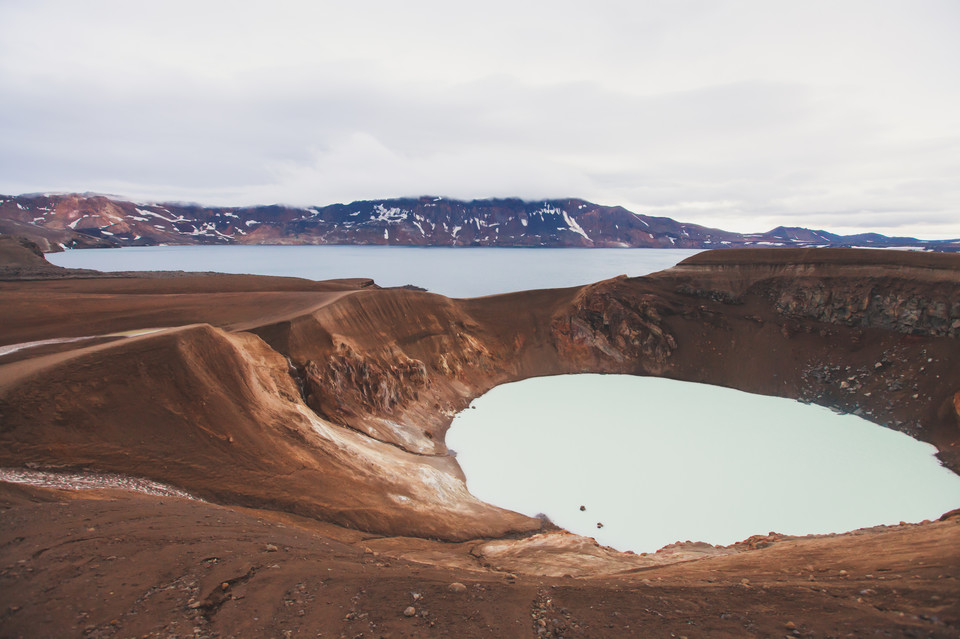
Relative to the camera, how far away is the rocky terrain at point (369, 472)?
6.44 meters

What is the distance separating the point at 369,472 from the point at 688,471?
1539cm

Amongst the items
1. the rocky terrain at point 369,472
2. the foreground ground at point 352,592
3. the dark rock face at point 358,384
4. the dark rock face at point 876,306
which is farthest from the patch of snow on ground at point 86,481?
the dark rock face at point 876,306

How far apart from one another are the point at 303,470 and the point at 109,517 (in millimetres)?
8030

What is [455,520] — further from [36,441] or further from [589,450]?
[36,441]

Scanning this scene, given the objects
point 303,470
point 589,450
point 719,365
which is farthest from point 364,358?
point 719,365

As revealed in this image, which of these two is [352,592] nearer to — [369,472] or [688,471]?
[369,472]

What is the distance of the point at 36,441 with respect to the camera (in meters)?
11.5

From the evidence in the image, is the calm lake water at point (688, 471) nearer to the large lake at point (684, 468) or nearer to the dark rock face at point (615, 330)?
the large lake at point (684, 468)

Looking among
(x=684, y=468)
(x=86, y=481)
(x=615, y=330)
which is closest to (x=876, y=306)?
(x=615, y=330)

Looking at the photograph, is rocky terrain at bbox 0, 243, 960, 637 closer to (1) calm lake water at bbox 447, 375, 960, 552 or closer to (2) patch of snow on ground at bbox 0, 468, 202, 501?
(2) patch of snow on ground at bbox 0, 468, 202, 501

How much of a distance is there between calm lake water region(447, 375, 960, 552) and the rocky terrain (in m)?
2.07

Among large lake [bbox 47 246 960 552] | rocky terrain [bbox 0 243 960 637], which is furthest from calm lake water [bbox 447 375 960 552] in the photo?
rocky terrain [bbox 0 243 960 637]

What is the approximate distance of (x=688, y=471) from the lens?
69.5 ft

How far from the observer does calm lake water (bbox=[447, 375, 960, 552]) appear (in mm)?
18062
